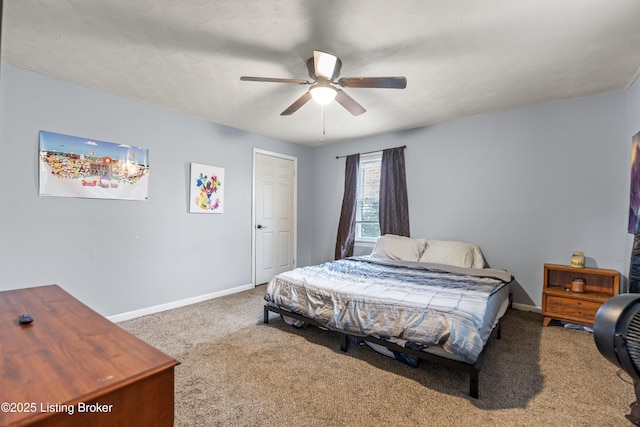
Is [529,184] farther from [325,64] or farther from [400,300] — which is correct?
[325,64]

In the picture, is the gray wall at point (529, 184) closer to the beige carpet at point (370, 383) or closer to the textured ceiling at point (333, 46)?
the textured ceiling at point (333, 46)

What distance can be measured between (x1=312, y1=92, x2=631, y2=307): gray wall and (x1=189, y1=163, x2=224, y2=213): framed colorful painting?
2.74 meters

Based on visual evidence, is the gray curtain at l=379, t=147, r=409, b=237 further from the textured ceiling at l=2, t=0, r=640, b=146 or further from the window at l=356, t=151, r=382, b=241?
the textured ceiling at l=2, t=0, r=640, b=146

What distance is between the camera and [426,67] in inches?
98.7

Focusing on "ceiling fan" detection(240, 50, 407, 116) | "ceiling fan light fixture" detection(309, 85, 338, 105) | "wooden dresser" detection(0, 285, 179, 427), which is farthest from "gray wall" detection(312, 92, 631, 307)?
"wooden dresser" detection(0, 285, 179, 427)

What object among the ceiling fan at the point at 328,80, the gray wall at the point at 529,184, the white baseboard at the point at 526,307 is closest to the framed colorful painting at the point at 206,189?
the ceiling fan at the point at 328,80

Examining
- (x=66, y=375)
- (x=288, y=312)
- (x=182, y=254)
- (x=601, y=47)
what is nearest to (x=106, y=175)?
(x=182, y=254)

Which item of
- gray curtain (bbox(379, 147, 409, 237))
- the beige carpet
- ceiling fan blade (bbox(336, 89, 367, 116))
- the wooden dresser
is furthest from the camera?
gray curtain (bbox(379, 147, 409, 237))

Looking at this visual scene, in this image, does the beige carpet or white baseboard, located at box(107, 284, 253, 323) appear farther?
white baseboard, located at box(107, 284, 253, 323)

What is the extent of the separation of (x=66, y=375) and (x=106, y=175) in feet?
9.32

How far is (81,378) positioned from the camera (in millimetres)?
782

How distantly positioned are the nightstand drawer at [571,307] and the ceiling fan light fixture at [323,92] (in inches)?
117

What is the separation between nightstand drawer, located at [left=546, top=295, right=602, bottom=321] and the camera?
2.79m

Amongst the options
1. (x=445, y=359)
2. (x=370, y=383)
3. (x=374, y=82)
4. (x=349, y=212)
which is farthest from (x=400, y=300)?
(x=349, y=212)
